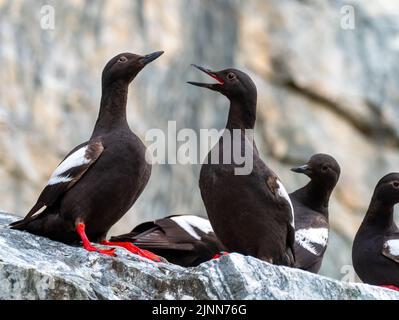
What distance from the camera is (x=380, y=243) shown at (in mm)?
8469

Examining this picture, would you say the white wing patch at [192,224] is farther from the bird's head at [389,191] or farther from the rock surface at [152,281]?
the rock surface at [152,281]

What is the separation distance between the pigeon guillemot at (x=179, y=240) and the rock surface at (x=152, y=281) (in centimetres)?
199

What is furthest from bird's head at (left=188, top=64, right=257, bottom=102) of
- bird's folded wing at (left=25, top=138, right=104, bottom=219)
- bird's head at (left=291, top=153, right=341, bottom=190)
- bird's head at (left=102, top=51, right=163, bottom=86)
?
bird's head at (left=291, top=153, right=341, bottom=190)

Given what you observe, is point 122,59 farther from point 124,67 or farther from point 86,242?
point 86,242

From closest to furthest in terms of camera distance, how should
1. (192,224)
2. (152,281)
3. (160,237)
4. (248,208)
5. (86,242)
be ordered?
(152,281) → (86,242) → (248,208) → (160,237) → (192,224)

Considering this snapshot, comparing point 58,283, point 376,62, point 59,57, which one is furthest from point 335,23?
point 58,283

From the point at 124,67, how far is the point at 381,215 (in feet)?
Result: 7.65

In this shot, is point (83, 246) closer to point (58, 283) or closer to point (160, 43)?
point (58, 283)

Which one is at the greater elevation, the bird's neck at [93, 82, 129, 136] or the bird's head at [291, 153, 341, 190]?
the bird's neck at [93, 82, 129, 136]

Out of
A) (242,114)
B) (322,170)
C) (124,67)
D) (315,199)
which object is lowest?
(315,199)

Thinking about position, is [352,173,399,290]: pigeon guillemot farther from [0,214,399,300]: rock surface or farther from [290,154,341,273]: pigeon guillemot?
[0,214,399,300]: rock surface

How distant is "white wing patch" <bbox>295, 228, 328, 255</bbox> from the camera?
8.91m

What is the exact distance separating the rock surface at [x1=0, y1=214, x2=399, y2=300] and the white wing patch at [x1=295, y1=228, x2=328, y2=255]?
7.21ft

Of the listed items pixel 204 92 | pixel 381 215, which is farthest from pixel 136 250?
pixel 204 92
